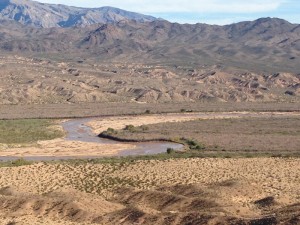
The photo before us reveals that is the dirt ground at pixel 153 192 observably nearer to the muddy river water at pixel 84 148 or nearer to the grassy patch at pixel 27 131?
the muddy river water at pixel 84 148

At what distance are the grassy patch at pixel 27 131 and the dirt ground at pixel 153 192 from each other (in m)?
24.7

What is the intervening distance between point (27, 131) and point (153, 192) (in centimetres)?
5252

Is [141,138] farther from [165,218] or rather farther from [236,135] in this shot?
[165,218]

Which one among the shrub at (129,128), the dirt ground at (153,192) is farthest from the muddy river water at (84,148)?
the dirt ground at (153,192)

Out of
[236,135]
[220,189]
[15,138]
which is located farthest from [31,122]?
[220,189]

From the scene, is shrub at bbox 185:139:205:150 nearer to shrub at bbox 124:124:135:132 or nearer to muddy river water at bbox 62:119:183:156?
muddy river water at bbox 62:119:183:156

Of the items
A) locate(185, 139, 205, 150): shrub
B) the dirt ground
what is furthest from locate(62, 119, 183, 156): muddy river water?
the dirt ground

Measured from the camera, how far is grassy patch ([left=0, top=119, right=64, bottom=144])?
8250 cm

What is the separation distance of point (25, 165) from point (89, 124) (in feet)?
139

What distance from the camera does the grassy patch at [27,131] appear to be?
82.5 meters

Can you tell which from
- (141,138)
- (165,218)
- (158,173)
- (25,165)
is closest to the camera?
(165,218)

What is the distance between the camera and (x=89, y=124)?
330ft

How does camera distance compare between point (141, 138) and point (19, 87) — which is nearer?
point (141, 138)

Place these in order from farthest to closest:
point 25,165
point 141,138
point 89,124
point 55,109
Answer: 1. point 55,109
2. point 89,124
3. point 141,138
4. point 25,165
